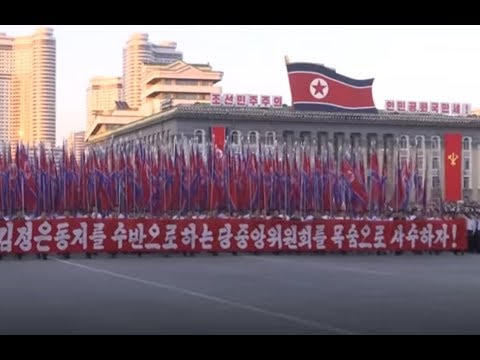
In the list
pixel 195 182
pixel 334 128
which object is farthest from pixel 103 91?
pixel 195 182

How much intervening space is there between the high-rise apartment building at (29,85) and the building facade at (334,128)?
809 inches

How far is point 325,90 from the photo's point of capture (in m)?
71.0

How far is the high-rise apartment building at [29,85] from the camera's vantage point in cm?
9876

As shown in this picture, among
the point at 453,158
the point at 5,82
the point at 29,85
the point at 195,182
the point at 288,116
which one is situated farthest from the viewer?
the point at 29,85

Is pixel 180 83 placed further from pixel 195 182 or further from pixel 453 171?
pixel 195 182

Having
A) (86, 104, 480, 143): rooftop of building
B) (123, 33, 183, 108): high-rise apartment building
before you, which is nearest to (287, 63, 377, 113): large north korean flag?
(86, 104, 480, 143): rooftop of building

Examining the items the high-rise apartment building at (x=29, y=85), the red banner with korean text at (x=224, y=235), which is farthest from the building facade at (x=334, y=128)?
the red banner with korean text at (x=224, y=235)

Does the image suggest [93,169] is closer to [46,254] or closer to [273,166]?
[46,254]

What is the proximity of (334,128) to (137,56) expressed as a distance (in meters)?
104

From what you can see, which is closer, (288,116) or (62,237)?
(62,237)

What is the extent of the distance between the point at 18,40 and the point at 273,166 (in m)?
103

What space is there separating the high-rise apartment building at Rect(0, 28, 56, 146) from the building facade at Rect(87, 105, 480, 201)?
20.5 m

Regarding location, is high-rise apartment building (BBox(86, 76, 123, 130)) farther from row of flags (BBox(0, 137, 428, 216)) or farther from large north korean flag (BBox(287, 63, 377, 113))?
row of flags (BBox(0, 137, 428, 216))
